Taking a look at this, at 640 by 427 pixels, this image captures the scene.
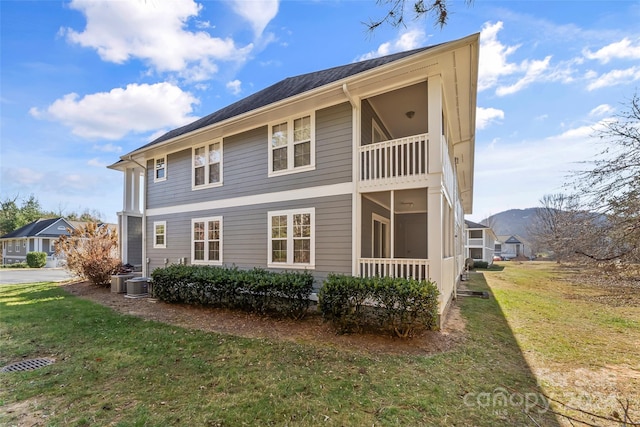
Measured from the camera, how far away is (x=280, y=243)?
8.69m

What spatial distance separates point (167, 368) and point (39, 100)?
10.3 m

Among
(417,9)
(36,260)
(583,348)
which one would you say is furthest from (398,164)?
(36,260)

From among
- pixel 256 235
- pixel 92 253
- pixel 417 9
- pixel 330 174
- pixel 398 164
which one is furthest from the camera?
pixel 92 253

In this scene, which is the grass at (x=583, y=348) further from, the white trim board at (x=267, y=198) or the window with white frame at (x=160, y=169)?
the window with white frame at (x=160, y=169)

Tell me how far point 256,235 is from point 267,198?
1.20 meters

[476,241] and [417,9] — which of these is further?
[476,241]

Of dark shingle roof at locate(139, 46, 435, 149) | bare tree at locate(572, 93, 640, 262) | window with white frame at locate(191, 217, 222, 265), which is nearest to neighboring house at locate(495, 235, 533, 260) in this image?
dark shingle roof at locate(139, 46, 435, 149)

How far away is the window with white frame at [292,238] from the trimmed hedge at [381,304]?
187 cm

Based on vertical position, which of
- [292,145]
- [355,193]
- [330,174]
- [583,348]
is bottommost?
[583,348]

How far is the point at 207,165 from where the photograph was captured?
421 inches

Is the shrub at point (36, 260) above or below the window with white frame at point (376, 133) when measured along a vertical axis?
below

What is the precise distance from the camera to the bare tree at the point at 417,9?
3322mm

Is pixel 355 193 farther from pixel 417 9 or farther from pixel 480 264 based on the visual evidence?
pixel 480 264

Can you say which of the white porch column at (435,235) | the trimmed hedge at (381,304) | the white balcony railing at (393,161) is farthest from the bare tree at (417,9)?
the trimmed hedge at (381,304)
